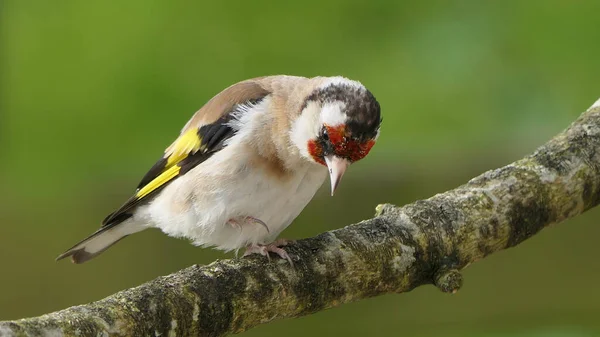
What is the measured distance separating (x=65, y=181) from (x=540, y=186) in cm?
206

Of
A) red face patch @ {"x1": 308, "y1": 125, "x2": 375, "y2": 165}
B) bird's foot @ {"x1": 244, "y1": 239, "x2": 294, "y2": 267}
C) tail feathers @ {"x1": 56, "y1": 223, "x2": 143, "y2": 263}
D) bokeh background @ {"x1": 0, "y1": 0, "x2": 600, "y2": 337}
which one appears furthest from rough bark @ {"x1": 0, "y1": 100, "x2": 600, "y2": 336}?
bokeh background @ {"x1": 0, "y1": 0, "x2": 600, "y2": 337}

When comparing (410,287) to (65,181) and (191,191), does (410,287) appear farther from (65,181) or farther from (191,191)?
(65,181)

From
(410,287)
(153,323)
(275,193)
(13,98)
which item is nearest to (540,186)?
(410,287)

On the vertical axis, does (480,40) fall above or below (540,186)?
above

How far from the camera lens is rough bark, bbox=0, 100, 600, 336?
1.17 meters

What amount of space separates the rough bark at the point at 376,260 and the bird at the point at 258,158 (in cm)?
10

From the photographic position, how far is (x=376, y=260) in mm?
1451

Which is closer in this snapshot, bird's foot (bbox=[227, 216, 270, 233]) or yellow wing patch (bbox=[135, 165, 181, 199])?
bird's foot (bbox=[227, 216, 270, 233])

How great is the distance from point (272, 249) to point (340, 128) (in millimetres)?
267

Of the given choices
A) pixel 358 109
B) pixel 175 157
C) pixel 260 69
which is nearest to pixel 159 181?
pixel 175 157

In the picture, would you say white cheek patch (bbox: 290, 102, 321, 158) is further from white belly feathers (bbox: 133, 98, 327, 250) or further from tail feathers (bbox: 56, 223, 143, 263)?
tail feathers (bbox: 56, 223, 143, 263)

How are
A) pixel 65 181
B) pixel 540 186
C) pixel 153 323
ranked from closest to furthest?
1. pixel 153 323
2. pixel 540 186
3. pixel 65 181

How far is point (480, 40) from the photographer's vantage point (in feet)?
10.5

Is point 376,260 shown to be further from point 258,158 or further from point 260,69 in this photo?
point 260,69
